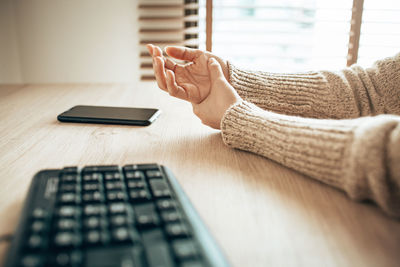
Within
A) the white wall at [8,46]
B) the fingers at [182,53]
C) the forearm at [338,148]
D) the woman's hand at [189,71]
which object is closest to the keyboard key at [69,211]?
the forearm at [338,148]

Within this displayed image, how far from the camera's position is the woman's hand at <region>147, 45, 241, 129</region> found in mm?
691

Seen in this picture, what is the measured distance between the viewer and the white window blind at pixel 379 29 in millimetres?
1724

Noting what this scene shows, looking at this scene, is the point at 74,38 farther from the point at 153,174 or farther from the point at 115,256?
the point at 115,256

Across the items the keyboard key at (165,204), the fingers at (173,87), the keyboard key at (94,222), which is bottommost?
the keyboard key at (165,204)

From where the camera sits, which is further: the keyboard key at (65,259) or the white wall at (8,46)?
the white wall at (8,46)

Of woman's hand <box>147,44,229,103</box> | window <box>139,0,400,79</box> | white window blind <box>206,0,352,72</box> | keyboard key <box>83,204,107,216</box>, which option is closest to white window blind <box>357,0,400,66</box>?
window <box>139,0,400,79</box>

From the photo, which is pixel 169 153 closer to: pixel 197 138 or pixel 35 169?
pixel 197 138

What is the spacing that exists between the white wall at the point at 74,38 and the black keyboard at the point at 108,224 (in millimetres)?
1247

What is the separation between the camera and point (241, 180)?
458 millimetres

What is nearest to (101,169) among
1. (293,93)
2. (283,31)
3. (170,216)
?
(170,216)

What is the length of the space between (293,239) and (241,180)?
0.14m

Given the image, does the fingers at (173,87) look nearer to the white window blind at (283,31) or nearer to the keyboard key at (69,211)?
the keyboard key at (69,211)

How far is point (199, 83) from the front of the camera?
2.54 ft

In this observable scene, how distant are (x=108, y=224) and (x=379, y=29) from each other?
1932 millimetres
